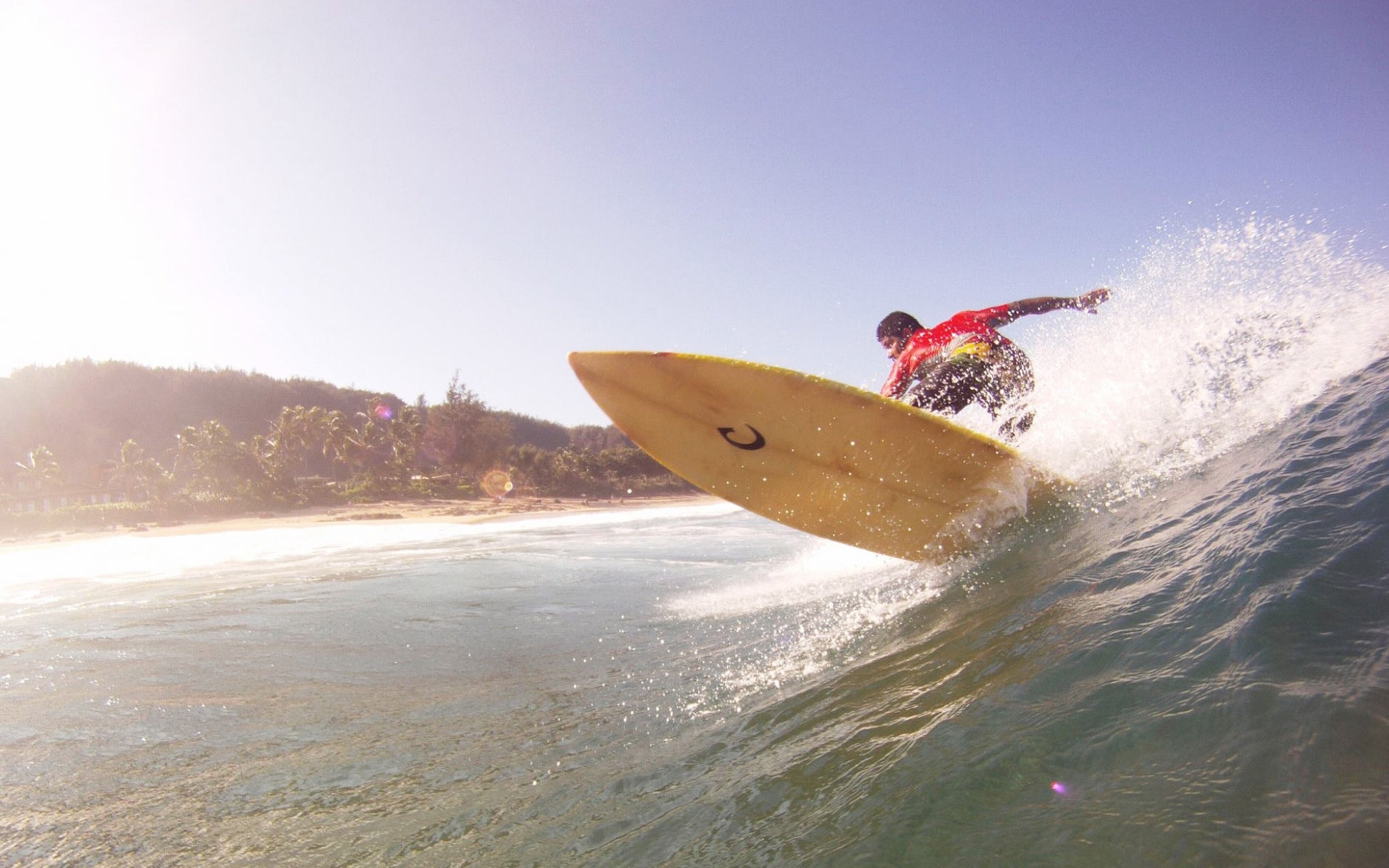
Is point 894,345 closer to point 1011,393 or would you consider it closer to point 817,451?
point 1011,393

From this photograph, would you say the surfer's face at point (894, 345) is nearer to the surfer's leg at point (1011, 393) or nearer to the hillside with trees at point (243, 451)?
the surfer's leg at point (1011, 393)

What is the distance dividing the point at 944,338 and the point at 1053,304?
1.02m

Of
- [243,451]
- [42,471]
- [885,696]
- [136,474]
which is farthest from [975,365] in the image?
[42,471]

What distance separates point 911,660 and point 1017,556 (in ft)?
4.50

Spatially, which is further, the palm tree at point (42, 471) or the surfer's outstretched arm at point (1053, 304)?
the palm tree at point (42, 471)

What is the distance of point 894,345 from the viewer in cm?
563

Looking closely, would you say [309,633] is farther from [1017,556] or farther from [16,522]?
[16,522]

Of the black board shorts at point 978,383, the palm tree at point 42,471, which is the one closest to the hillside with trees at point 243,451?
the palm tree at point 42,471

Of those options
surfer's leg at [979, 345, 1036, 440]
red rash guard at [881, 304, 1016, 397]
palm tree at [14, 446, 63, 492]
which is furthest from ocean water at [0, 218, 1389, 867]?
palm tree at [14, 446, 63, 492]

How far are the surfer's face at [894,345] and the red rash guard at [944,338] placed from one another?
27 cm

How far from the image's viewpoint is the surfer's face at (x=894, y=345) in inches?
218

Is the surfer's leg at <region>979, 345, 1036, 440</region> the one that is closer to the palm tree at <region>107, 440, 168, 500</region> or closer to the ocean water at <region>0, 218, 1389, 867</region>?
the ocean water at <region>0, 218, 1389, 867</region>

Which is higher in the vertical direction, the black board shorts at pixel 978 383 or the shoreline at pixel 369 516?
the black board shorts at pixel 978 383

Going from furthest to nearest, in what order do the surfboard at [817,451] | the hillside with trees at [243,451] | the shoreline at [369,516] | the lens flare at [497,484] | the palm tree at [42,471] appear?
1. the palm tree at [42,471]
2. the lens flare at [497,484]
3. the hillside with trees at [243,451]
4. the shoreline at [369,516]
5. the surfboard at [817,451]
